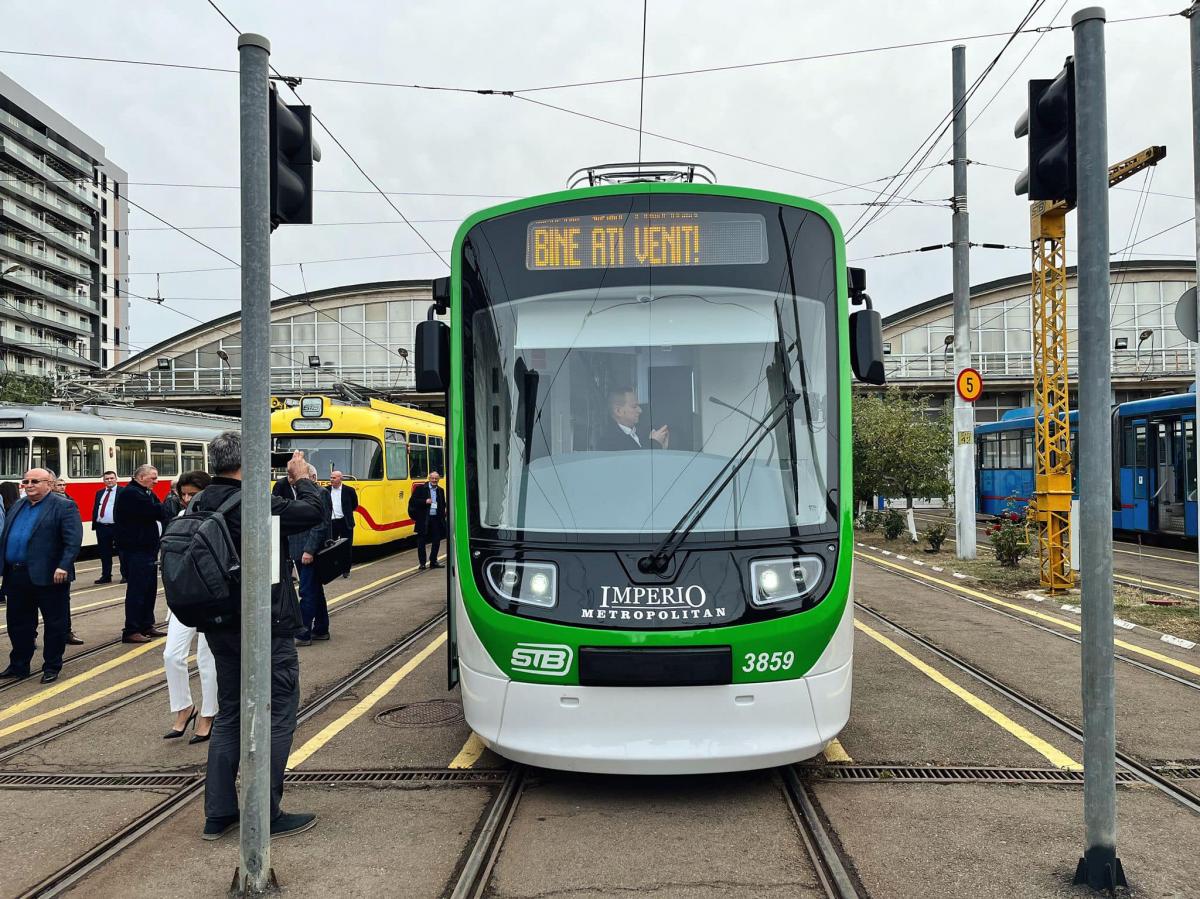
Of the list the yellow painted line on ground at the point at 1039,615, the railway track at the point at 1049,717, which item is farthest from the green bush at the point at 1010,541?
the railway track at the point at 1049,717

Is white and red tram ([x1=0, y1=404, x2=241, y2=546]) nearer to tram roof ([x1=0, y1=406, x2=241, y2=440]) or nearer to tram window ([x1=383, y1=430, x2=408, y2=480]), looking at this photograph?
tram roof ([x1=0, y1=406, x2=241, y2=440])

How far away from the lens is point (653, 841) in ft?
13.9

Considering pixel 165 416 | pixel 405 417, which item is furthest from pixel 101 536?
pixel 165 416

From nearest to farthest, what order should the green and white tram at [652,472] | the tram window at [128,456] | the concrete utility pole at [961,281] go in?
the green and white tram at [652,472] < the concrete utility pole at [961,281] < the tram window at [128,456]

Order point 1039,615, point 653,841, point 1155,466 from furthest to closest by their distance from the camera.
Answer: point 1155,466, point 1039,615, point 653,841

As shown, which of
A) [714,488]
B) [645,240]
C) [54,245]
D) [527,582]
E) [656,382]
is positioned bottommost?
[527,582]

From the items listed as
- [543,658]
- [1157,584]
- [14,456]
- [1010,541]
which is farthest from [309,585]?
[14,456]

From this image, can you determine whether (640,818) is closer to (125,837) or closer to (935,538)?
(125,837)

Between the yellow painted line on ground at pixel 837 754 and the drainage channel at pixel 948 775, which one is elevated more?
the drainage channel at pixel 948 775

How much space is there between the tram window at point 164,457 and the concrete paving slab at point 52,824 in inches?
686

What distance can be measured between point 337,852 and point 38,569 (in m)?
4.95

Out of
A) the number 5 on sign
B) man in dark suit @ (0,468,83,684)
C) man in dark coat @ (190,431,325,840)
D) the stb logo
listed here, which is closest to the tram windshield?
the stb logo

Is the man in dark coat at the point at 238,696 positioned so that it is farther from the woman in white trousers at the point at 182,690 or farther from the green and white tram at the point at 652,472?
the woman in white trousers at the point at 182,690

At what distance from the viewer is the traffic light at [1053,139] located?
3.84m
